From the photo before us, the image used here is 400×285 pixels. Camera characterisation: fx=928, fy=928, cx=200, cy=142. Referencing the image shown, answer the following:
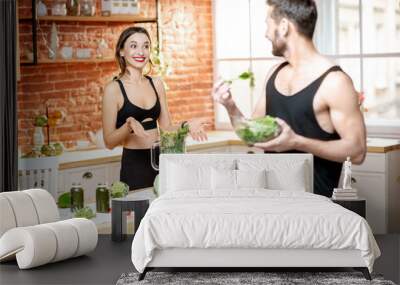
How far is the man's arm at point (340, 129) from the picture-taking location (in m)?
8.09

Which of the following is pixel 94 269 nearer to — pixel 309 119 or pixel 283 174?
pixel 283 174

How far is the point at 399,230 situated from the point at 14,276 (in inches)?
143

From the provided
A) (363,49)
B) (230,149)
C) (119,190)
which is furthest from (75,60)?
(363,49)

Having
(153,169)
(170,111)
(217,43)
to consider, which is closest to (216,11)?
(217,43)

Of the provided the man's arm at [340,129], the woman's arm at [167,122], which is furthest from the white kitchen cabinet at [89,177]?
the man's arm at [340,129]

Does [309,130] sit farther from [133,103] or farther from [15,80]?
[15,80]

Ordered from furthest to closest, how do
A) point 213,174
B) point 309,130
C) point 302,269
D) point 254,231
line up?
1. point 309,130
2. point 213,174
3. point 302,269
4. point 254,231

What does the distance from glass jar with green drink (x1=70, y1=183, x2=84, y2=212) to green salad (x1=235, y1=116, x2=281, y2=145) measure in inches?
61.2

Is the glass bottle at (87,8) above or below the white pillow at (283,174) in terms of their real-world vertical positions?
above

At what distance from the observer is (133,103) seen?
8555mm

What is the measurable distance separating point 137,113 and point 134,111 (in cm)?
3

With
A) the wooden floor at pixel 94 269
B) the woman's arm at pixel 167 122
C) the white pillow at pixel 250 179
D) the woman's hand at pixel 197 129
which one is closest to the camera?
the wooden floor at pixel 94 269

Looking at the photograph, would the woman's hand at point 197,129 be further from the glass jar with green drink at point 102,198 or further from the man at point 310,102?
the glass jar with green drink at point 102,198

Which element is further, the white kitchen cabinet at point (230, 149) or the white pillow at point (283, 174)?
the white kitchen cabinet at point (230, 149)
